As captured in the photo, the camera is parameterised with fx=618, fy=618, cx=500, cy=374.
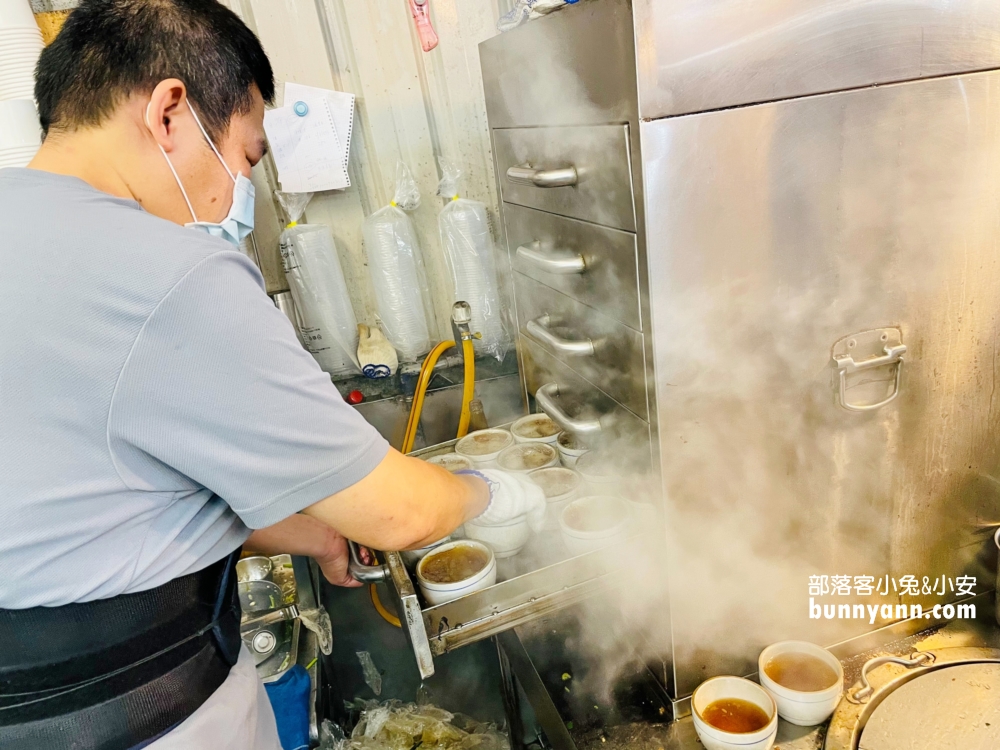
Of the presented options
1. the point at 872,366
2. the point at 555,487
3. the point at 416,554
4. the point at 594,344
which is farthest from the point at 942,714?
the point at 416,554

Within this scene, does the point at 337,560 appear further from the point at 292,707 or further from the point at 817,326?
the point at 817,326

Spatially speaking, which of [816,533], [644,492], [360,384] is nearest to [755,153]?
[644,492]

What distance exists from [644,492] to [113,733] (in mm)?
1129

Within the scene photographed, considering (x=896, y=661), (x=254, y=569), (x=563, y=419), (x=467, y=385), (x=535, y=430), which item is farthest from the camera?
(x=467, y=385)

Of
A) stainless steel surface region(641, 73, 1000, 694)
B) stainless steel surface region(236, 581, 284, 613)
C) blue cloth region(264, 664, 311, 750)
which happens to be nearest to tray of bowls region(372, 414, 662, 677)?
stainless steel surface region(641, 73, 1000, 694)

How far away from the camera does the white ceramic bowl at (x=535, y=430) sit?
2.01 metres

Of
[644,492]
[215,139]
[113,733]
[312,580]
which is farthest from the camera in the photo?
[312,580]

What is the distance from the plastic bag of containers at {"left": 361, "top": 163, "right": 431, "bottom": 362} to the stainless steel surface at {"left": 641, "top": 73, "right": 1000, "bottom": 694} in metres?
1.59

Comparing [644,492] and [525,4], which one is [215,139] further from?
[644,492]

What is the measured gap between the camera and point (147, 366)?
880 mm

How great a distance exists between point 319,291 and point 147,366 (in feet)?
5.64

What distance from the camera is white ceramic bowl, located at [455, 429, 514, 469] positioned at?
6.42 feet

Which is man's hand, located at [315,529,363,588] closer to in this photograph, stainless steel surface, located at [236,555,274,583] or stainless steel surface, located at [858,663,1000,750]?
stainless steel surface, located at [236,555,274,583]

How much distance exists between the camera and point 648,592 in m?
1.49
